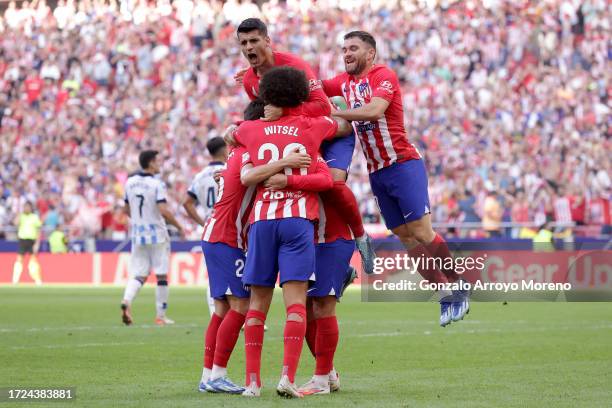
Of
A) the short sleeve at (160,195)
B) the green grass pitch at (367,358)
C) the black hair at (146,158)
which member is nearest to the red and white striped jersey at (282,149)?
the green grass pitch at (367,358)

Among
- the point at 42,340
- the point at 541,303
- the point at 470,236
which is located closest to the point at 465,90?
the point at 470,236

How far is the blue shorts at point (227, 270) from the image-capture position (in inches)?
363

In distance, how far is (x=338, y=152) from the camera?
956 cm

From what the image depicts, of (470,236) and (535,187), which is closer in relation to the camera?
(470,236)

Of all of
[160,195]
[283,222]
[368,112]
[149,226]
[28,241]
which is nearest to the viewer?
[283,222]

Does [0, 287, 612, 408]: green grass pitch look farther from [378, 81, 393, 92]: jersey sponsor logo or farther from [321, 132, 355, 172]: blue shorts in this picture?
[378, 81, 393, 92]: jersey sponsor logo

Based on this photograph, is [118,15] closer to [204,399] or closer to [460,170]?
[460,170]

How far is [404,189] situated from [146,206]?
7229 mm

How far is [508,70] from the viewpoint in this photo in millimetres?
32688

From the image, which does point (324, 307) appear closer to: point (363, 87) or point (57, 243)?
point (363, 87)

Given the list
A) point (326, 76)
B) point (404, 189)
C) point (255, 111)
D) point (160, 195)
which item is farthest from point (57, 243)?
point (255, 111)

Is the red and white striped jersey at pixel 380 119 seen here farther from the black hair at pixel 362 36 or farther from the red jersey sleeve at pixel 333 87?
the black hair at pixel 362 36

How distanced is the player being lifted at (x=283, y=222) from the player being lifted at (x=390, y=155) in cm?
165

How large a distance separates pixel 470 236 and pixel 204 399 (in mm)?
18473
